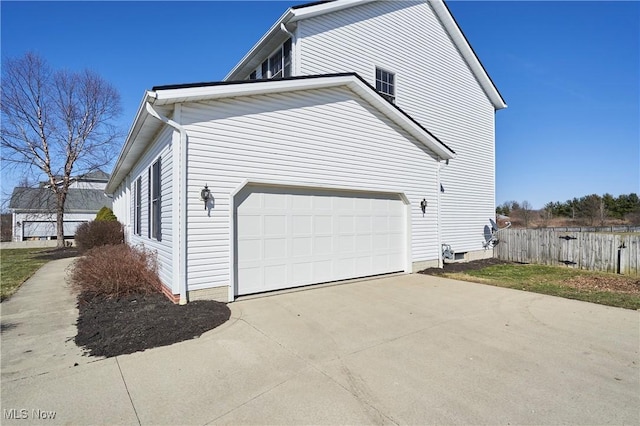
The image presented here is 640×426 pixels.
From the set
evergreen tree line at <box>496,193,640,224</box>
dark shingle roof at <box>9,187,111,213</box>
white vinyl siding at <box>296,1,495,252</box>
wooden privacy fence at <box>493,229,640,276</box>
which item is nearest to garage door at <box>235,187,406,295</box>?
white vinyl siding at <box>296,1,495,252</box>

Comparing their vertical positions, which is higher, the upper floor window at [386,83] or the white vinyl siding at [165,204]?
the upper floor window at [386,83]

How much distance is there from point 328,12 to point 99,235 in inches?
525

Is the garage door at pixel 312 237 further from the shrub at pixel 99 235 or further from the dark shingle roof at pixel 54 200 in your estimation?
the dark shingle roof at pixel 54 200

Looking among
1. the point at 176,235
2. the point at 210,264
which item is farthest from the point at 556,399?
the point at 176,235

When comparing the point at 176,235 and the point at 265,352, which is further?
the point at 176,235

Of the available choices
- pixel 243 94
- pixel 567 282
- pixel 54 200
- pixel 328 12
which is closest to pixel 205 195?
pixel 243 94

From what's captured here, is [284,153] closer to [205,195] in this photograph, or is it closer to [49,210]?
[205,195]

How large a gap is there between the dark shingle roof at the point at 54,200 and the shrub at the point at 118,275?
22141 millimetres

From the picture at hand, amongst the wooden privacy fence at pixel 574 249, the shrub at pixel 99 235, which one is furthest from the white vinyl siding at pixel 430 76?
the shrub at pixel 99 235

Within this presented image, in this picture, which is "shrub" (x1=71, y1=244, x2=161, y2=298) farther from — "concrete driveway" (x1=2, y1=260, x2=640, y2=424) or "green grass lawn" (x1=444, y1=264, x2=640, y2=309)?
"green grass lawn" (x1=444, y1=264, x2=640, y2=309)

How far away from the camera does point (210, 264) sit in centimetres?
634

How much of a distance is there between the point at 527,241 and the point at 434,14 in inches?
395

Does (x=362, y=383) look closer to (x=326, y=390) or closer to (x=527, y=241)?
(x=326, y=390)

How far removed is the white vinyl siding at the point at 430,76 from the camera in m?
10.2
